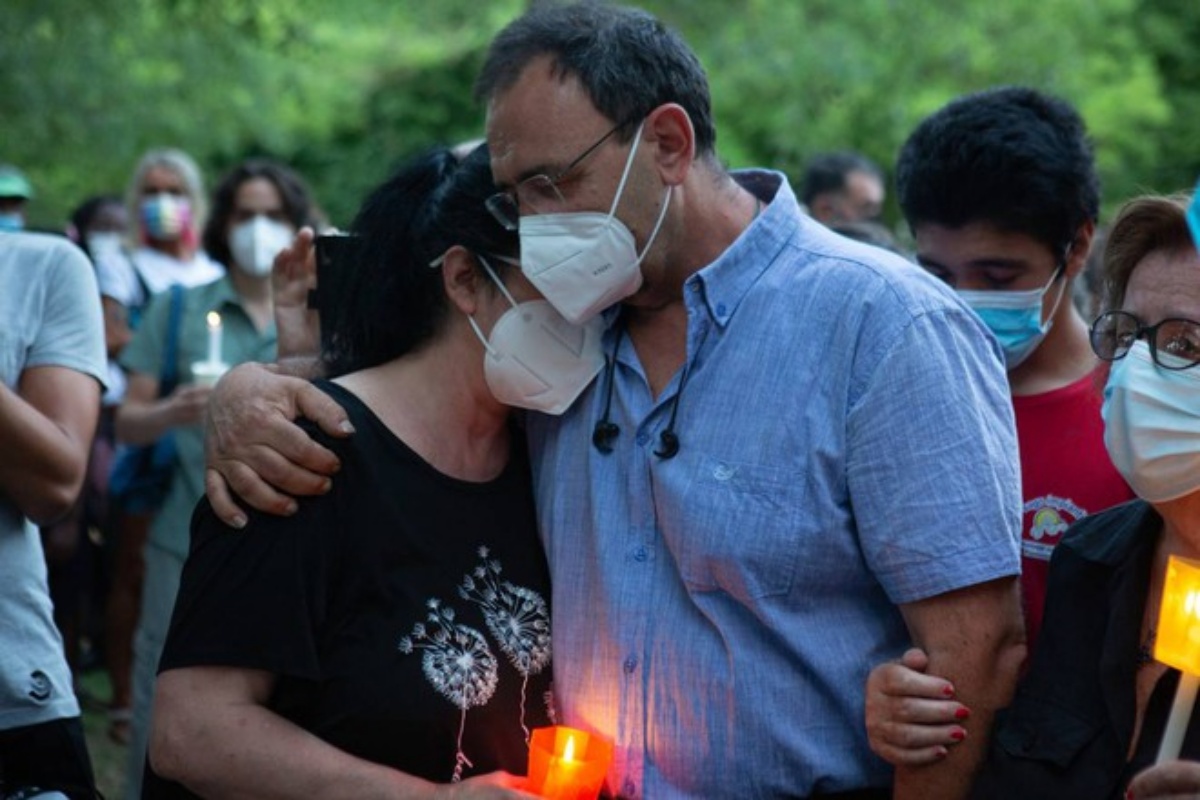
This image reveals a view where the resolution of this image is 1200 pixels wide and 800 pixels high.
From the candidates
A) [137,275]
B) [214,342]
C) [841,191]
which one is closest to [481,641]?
[214,342]

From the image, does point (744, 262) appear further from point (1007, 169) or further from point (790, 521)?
point (1007, 169)

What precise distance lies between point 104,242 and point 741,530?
8.10 meters

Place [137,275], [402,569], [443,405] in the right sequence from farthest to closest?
[137,275]
[443,405]
[402,569]

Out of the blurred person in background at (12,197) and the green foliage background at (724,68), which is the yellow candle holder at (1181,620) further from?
the green foliage background at (724,68)

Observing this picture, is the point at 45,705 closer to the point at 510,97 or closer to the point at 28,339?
the point at 28,339

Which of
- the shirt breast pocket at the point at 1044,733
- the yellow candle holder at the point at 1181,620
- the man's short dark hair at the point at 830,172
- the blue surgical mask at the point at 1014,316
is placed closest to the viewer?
the yellow candle holder at the point at 1181,620

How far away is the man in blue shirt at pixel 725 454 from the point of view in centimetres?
304

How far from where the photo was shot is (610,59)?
329 centimetres

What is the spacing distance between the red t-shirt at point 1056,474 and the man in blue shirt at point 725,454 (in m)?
0.62

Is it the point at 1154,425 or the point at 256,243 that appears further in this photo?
the point at 256,243

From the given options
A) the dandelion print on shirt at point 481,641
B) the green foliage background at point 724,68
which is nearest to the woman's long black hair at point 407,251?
the dandelion print on shirt at point 481,641

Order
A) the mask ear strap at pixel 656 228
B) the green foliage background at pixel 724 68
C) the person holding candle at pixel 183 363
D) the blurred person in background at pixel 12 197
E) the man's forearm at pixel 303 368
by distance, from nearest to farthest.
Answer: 1. the mask ear strap at pixel 656 228
2. the man's forearm at pixel 303 368
3. the person holding candle at pixel 183 363
4. the blurred person in background at pixel 12 197
5. the green foliage background at pixel 724 68

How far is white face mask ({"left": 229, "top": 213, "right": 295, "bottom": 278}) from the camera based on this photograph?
6.69 m

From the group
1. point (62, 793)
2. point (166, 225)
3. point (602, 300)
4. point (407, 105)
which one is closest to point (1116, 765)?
point (602, 300)
